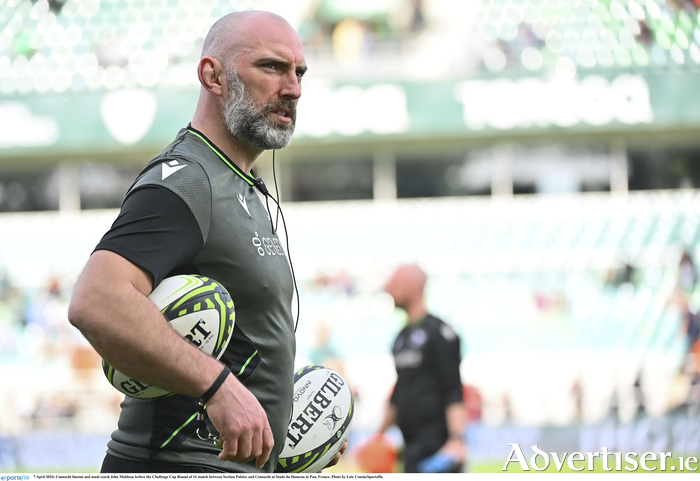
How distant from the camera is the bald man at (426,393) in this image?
18.6ft

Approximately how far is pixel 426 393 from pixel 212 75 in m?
3.74

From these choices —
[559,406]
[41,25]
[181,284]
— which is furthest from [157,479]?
[41,25]

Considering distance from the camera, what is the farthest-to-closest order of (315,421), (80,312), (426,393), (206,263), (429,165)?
1. (429,165)
2. (426,393)
3. (315,421)
4. (206,263)
5. (80,312)

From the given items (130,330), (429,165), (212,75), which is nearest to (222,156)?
(212,75)

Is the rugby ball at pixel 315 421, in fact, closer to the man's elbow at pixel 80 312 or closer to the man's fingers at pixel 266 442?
the man's fingers at pixel 266 442

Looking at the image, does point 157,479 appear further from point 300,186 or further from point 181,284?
point 300,186

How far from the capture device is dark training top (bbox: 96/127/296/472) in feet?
6.75

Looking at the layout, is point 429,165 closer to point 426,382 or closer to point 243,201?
point 426,382

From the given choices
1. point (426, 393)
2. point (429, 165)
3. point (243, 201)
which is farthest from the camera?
point (429, 165)

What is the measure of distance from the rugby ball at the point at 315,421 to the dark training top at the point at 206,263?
0.87ft

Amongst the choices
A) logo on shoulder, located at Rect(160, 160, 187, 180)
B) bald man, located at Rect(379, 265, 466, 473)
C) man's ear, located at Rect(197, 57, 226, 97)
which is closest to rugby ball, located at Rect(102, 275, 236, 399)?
logo on shoulder, located at Rect(160, 160, 187, 180)

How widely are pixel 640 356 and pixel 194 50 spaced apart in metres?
9.52

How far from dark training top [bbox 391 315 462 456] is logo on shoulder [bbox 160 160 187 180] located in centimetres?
378

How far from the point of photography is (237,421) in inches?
77.3
